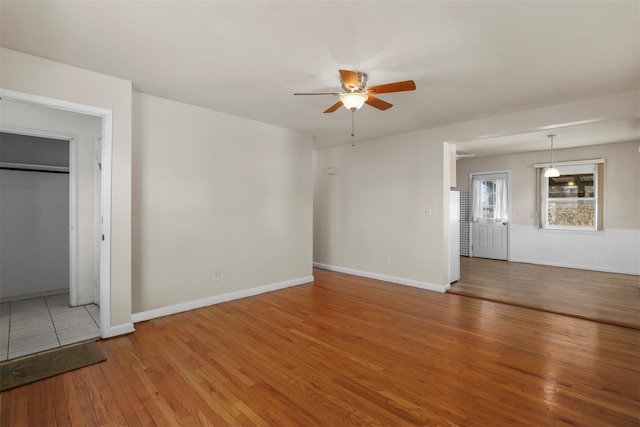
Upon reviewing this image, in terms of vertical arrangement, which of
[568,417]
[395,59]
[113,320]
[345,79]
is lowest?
[568,417]

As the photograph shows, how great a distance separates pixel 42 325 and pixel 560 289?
277 inches

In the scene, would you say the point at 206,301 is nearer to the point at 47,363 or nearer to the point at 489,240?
the point at 47,363

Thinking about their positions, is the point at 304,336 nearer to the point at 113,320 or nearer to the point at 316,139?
the point at 113,320

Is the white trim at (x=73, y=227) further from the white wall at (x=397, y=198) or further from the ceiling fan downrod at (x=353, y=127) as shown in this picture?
the white wall at (x=397, y=198)

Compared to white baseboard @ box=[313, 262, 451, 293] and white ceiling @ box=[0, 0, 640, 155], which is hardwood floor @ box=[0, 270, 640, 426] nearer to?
white baseboard @ box=[313, 262, 451, 293]

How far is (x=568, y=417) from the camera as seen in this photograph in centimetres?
191

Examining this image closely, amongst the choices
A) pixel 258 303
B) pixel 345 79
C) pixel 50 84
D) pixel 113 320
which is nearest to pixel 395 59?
pixel 345 79

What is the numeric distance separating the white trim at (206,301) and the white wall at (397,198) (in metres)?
1.44

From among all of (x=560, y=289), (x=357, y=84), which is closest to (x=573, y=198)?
(x=560, y=289)

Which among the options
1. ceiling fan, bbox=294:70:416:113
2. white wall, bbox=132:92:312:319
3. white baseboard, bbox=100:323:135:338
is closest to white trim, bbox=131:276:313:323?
white wall, bbox=132:92:312:319

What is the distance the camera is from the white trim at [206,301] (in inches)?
137

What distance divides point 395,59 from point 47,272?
5.32 metres

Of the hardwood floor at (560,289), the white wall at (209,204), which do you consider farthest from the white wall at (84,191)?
the hardwood floor at (560,289)

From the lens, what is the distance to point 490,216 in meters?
7.75
